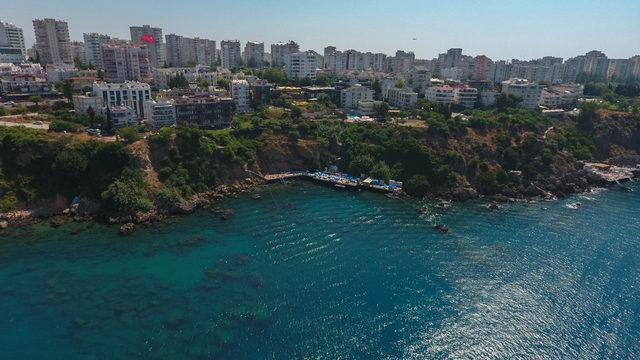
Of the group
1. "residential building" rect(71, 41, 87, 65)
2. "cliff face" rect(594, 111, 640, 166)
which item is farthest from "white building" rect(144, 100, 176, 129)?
"residential building" rect(71, 41, 87, 65)

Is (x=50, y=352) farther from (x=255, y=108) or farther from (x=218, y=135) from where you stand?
(x=255, y=108)

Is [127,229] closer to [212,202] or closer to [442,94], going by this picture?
[212,202]

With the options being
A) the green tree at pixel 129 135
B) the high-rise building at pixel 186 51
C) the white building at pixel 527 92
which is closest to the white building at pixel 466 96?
the white building at pixel 527 92

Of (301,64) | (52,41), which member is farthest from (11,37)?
(301,64)

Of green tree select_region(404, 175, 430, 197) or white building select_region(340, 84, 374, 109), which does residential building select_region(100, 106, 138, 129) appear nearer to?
green tree select_region(404, 175, 430, 197)

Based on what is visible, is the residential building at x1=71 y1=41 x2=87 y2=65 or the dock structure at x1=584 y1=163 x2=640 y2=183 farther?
the residential building at x1=71 y1=41 x2=87 y2=65

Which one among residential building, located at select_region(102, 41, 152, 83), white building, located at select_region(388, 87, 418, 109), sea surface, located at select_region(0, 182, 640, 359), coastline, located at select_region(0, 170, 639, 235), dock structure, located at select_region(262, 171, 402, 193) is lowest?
sea surface, located at select_region(0, 182, 640, 359)

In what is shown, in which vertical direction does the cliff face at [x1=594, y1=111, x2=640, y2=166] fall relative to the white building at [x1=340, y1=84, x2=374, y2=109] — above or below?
below
